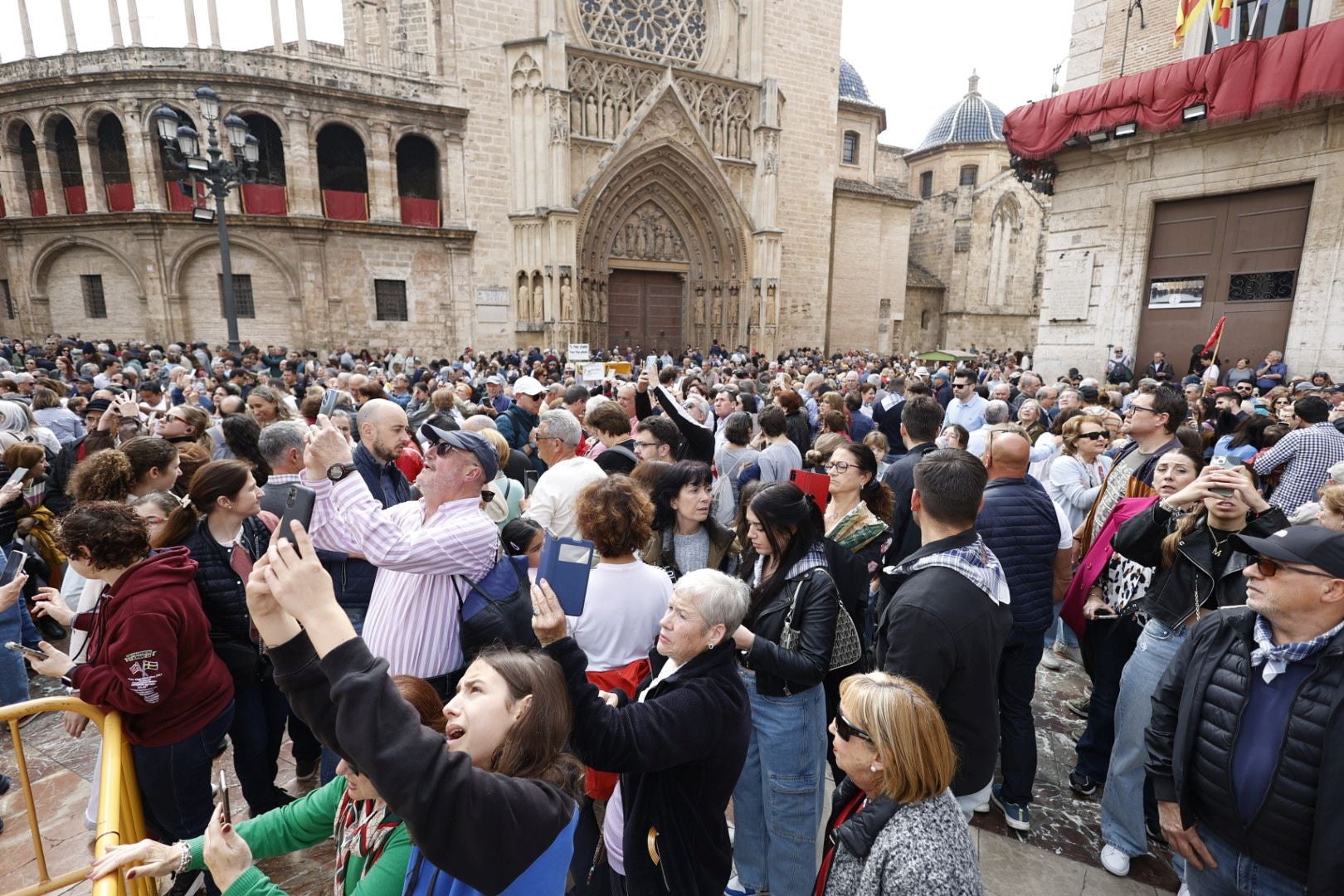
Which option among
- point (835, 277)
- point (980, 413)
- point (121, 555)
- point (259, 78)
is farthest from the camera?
point (835, 277)

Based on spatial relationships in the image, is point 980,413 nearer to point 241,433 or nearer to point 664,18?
point 241,433

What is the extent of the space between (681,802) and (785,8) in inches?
→ 1024

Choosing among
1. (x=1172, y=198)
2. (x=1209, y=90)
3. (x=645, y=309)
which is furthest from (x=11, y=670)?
(x=645, y=309)

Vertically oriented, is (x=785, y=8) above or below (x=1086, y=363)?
above

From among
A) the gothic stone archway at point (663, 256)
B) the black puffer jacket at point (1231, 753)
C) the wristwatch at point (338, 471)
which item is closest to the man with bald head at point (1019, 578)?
the black puffer jacket at point (1231, 753)

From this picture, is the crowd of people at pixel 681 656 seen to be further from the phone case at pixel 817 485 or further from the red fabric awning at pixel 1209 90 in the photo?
the red fabric awning at pixel 1209 90

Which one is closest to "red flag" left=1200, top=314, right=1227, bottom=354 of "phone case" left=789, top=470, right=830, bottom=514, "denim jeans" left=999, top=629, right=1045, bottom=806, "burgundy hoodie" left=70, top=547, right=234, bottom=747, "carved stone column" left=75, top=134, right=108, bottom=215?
"denim jeans" left=999, top=629, right=1045, bottom=806

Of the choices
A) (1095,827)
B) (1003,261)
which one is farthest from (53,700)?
(1003,261)

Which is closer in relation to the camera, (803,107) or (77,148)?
(77,148)

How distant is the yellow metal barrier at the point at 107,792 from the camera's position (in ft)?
6.84

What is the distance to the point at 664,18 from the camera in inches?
834

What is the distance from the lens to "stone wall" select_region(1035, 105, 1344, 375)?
9.68 metres

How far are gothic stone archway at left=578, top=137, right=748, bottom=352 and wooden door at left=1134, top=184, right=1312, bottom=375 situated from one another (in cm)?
1294

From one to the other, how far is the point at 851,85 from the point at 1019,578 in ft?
113
